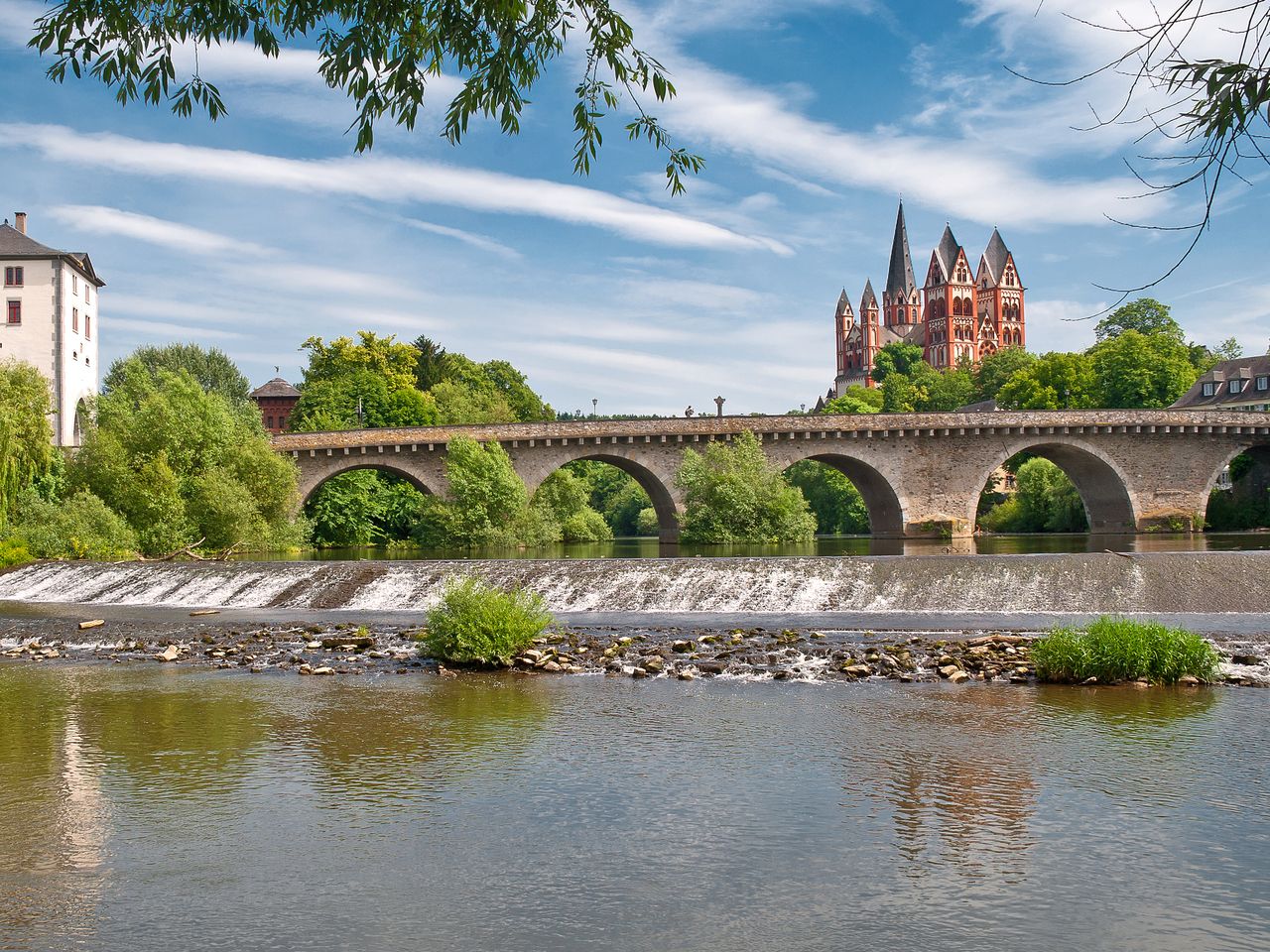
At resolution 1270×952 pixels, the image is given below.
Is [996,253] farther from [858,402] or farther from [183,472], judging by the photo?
[183,472]

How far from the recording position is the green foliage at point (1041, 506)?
57.4 meters

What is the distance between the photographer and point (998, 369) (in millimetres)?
99188

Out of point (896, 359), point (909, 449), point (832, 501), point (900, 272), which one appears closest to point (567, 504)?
point (909, 449)

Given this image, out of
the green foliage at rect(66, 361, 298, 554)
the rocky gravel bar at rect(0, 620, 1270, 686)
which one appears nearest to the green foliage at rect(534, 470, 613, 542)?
the green foliage at rect(66, 361, 298, 554)

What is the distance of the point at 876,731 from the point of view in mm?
11438

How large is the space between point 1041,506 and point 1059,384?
1851 cm

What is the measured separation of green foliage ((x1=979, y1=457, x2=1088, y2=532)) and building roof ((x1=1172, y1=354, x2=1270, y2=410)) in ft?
49.7

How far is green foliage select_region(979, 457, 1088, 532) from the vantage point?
5739cm

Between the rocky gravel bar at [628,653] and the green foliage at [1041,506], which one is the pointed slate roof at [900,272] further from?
the rocky gravel bar at [628,653]

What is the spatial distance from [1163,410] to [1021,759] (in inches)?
Answer: 1798

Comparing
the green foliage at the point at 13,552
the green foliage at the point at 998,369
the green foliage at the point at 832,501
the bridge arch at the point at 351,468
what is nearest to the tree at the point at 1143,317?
the green foliage at the point at 998,369

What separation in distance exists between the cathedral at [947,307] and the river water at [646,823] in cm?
12267

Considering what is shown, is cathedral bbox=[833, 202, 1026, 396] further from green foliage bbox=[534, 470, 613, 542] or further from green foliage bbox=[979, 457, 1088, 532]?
green foliage bbox=[534, 470, 613, 542]

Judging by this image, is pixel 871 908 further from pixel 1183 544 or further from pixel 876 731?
pixel 1183 544
